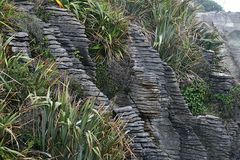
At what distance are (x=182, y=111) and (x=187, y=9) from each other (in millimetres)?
3492

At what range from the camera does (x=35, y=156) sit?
658cm

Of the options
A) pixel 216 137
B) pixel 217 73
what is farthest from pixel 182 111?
pixel 217 73

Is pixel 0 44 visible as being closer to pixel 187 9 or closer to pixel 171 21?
pixel 171 21

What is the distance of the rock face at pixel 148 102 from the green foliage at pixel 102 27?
0.28m

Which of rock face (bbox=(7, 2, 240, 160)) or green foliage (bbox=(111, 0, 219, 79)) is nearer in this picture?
rock face (bbox=(7, 2, 240, 160))

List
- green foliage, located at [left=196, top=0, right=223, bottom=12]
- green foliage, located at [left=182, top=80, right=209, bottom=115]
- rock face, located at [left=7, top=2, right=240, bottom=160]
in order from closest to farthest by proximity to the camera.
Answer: rock face, located at [left=7, top=2, right=240, bottom=160], green foliage, located at [left=182, top=80, right=209, bottom=115], green foliage, located at [left=196, top=0, right=223, bottom=12]

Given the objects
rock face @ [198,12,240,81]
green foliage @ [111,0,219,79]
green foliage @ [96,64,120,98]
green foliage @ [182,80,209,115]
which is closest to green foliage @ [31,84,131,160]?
green foliage @ [96,64,120,98]

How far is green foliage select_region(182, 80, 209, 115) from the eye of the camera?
11.6m

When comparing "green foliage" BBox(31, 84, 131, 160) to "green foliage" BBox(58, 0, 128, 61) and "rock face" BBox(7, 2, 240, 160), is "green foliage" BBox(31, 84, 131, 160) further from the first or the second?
"green foliage" BBox(58, 0, 128, 61)

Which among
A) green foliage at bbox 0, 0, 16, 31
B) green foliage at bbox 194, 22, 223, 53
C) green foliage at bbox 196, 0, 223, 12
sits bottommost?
green foliage at bbox 196, 0, 223, 12

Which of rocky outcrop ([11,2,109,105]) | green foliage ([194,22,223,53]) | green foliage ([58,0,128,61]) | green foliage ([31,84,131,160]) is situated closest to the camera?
green foliage ([31,84,131,160])

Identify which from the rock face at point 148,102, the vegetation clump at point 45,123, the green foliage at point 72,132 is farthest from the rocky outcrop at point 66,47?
the green foliage at point 72,132

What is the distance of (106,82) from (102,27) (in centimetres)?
110

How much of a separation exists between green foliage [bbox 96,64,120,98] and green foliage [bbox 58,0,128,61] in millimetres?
250
